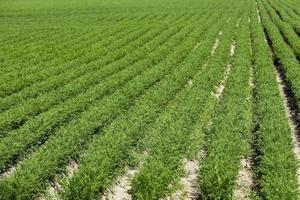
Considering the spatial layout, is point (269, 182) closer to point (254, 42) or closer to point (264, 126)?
point (264, 126)

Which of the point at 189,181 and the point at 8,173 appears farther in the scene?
the point at 8,173

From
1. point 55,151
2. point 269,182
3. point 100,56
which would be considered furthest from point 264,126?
point 100,56

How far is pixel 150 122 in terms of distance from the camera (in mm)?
12875

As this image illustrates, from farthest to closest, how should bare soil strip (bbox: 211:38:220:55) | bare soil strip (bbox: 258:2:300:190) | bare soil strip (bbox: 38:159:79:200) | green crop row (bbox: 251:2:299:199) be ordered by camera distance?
bare soil strip (bbox: 211:38:220:55)
bare soil strip (bbox: 258:2:300:190)
bare soil strip (bbox: 38:159:79:200)
green crop row (bbox: 251:2:299:199)

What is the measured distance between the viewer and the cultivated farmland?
9.23m

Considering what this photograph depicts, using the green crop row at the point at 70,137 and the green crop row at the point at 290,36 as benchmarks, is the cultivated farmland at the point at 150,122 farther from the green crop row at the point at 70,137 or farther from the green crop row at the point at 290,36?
the green crop row at the point at 290,36

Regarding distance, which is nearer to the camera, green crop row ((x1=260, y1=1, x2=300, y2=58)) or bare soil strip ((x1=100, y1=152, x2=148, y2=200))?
bare soil strip ((x1=100, y1=152, x2=148, y2=200))

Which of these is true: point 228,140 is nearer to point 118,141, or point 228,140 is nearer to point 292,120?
point 118,141

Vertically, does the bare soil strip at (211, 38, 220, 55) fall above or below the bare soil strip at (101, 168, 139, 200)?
below

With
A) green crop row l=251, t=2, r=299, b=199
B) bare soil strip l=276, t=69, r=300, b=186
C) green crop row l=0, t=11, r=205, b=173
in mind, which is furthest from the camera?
bare soil strip l=276, t=69, r=300, b=186

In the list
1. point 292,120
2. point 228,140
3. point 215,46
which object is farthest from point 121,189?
point 215,46

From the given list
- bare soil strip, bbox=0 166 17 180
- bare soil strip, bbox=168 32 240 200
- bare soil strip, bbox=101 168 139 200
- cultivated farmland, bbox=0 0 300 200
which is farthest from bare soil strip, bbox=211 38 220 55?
bare soil strip, bbox=0 166 17 180

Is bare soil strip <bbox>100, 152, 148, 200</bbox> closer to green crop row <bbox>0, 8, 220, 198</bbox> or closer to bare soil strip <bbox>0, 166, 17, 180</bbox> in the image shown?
green crop row <bbox>0, 8, 220, 198</bbox>

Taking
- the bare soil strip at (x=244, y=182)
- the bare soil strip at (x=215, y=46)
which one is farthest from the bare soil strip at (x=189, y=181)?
the bare soil strip at (x=215, y=46)
